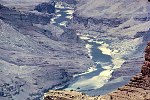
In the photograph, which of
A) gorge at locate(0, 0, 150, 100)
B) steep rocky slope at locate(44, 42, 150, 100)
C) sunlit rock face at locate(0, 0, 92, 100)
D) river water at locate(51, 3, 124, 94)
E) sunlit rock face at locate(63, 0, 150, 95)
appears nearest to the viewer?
steep rocky slope at locate(44, 42, 150, 100)

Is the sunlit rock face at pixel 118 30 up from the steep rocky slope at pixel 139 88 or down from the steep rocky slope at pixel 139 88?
up

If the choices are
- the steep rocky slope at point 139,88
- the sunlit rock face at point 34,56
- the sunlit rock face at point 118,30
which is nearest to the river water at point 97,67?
the sunlit rock face at point 118,30

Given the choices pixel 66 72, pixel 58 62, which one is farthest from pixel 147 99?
pixel 58 62

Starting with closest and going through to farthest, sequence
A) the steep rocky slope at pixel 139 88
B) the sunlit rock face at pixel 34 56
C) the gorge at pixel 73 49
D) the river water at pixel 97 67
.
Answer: the steep rocky slope at pixel 139 88
the sunlit rock face at pixel 34 56
the gorge at pixel 73 49
the river water at pixel 97 67

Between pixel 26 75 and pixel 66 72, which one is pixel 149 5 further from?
pixel 26 75

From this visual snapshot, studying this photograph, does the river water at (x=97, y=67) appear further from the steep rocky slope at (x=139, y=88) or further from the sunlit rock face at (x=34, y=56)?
the steep rocky slope at (x=139, y=88)

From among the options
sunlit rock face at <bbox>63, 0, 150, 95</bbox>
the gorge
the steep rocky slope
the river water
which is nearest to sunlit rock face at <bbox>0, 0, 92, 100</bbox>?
the gorge

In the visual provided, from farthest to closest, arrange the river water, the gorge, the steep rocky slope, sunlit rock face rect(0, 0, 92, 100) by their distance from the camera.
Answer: the river water, the gorge, sunlit rock face rect(0, 0, 92, 100), the steep rocky slope

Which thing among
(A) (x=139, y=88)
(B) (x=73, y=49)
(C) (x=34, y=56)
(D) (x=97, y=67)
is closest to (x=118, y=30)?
(B) (x=73, y=49)

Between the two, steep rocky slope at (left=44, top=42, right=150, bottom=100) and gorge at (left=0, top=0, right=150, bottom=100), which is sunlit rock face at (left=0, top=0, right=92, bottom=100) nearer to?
gorge at (left=0, top=0, right=150, bottom=100)

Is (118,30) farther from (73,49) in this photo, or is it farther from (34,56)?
(34,56)

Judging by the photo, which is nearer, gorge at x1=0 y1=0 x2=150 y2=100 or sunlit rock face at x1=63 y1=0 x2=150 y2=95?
gorge at x1=0 y1=0 x2=150 y2=100

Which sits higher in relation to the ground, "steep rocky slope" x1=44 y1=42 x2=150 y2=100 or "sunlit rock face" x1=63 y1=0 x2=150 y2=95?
"sunlit rock face" x1=63 y1=0 x2=150 y2=95
